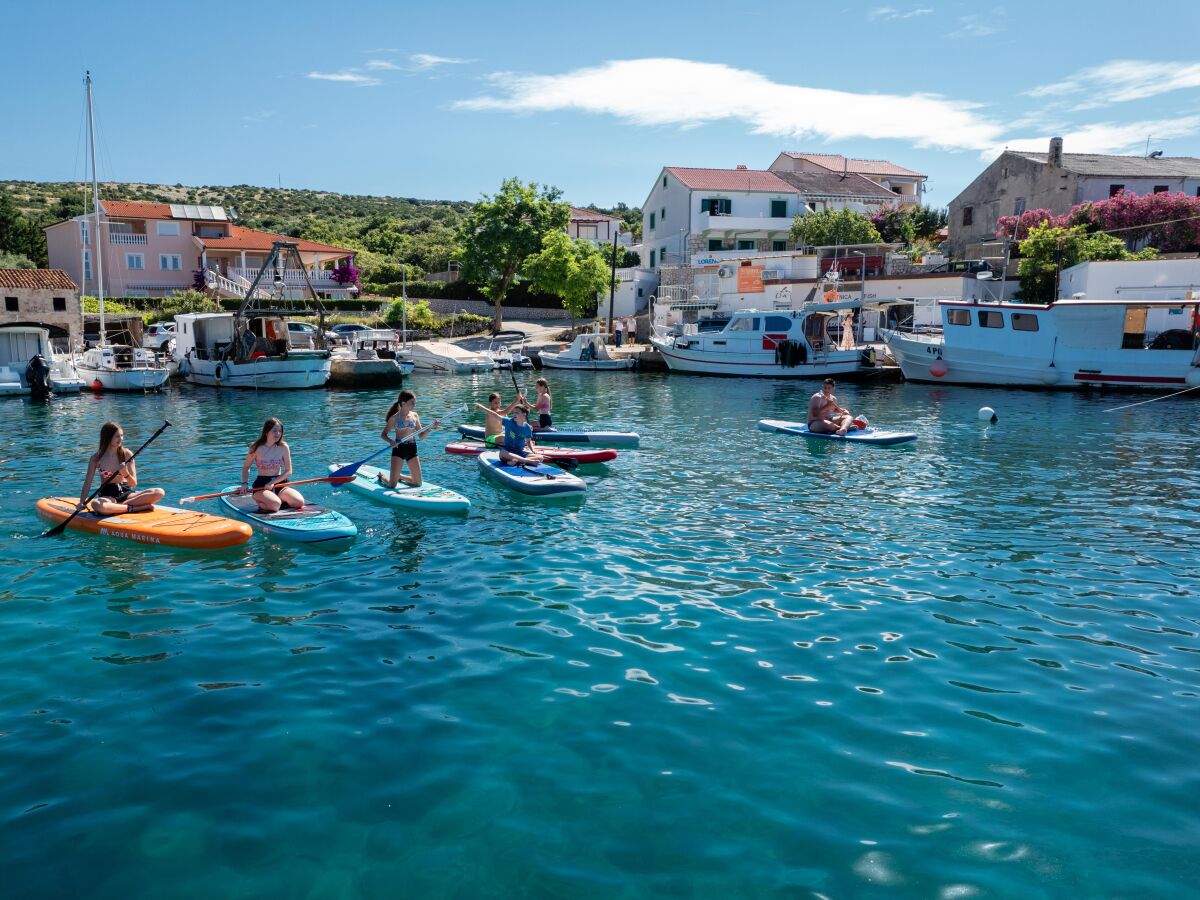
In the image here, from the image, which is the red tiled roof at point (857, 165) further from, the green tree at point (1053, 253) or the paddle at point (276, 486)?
the paddle at point (276, 486)

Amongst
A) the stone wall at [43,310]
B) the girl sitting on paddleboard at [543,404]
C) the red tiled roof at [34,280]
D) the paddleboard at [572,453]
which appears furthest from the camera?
the red tiled roof at [34,280]

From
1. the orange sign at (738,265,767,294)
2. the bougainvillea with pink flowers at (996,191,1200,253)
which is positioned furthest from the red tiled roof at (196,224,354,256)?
the bougainvillea with pink flowers at (996,191,1200,253)

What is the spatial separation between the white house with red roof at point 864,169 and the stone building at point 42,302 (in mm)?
54940

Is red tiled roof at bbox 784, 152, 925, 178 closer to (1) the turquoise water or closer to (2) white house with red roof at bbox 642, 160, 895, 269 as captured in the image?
(2) white house with red roof at bbox 642, 160, 895, 269

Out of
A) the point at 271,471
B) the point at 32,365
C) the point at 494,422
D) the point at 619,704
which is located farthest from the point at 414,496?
the point at 32,365

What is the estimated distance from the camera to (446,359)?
47.9 metres

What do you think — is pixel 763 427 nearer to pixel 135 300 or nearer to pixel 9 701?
pixel 9 701

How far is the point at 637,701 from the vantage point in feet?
28.1

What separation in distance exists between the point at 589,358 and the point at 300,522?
117 feet

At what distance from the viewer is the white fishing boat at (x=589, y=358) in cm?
4850

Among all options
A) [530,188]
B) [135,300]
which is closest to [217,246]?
[135,300]

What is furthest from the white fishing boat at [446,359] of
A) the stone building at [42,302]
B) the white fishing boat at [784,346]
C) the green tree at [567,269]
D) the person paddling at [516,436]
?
the person paddling at [516,436]

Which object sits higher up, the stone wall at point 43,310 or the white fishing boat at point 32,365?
the stone wall at point 43,310

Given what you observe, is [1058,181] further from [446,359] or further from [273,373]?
[273,373]
